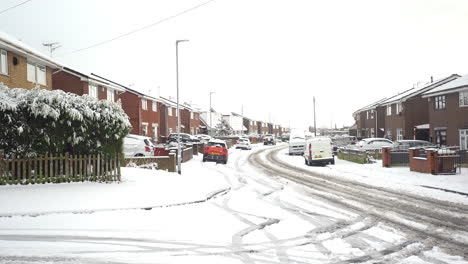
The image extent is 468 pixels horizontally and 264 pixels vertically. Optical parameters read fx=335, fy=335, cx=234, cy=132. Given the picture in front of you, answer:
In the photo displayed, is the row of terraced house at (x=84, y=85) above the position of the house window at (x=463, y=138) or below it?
above

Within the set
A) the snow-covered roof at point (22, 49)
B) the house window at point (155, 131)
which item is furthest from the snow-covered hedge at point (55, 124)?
the house window at point (155, 131)

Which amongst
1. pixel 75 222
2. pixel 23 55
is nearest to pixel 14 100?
pixel 75 222

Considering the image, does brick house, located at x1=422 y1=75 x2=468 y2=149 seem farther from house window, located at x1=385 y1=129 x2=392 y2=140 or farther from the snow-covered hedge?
the snow-covered hedge

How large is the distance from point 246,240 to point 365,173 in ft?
47.2

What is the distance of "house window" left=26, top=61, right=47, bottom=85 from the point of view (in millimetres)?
22297

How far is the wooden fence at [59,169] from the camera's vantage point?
34.5ft

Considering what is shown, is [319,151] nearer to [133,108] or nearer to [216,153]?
[216,153]

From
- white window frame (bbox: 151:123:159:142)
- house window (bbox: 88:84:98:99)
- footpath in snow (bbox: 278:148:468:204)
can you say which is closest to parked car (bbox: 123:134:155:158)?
house window (bbox: 88:84:98:99)

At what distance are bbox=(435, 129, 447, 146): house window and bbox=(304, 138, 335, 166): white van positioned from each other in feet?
40.9

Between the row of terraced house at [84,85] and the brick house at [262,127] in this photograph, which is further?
the brick house at [262,127]

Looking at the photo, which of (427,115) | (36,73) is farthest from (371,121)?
(36,73)

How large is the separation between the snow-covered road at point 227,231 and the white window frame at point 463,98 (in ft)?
65.1

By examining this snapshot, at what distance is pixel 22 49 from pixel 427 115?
3911 cm

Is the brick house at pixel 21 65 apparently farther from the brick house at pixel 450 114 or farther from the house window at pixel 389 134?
the house window at pixel 389 134
